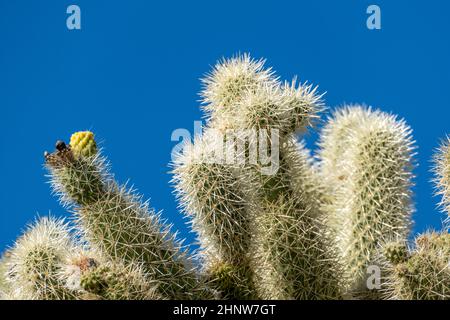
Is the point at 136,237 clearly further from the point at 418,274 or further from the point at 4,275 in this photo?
the point at 418,274

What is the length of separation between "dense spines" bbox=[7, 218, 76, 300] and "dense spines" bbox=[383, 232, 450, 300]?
5.96ft

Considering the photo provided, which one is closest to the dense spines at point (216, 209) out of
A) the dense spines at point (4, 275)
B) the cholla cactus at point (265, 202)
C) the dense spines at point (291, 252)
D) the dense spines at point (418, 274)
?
the cholla cactus at point (265, 202)

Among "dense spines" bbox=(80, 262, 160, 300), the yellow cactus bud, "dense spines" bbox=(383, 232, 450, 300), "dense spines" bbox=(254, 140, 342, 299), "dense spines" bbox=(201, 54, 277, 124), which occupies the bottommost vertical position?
"dense spines" bbox=(80, 262, 160, 300)

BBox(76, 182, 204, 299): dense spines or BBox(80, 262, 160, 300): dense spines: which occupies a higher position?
BBox(76, 182, 204, 299): dense spines

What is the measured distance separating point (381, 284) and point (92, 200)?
177 centimetres

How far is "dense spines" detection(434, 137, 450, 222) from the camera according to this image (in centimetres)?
643

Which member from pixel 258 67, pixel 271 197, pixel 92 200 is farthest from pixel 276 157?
pixel 92 200

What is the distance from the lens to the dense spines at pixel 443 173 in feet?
21.1

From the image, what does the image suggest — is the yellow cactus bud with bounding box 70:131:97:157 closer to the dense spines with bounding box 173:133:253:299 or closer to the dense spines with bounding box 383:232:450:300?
the dense spines with bounding box 173:133:253:299

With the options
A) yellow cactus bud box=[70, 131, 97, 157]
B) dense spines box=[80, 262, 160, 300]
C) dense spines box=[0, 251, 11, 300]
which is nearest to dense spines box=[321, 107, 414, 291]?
dense spines box=[80, 262, 160, 300]

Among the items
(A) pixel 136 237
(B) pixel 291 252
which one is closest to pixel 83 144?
(A) pixel 136 237

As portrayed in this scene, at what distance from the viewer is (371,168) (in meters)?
6.70
